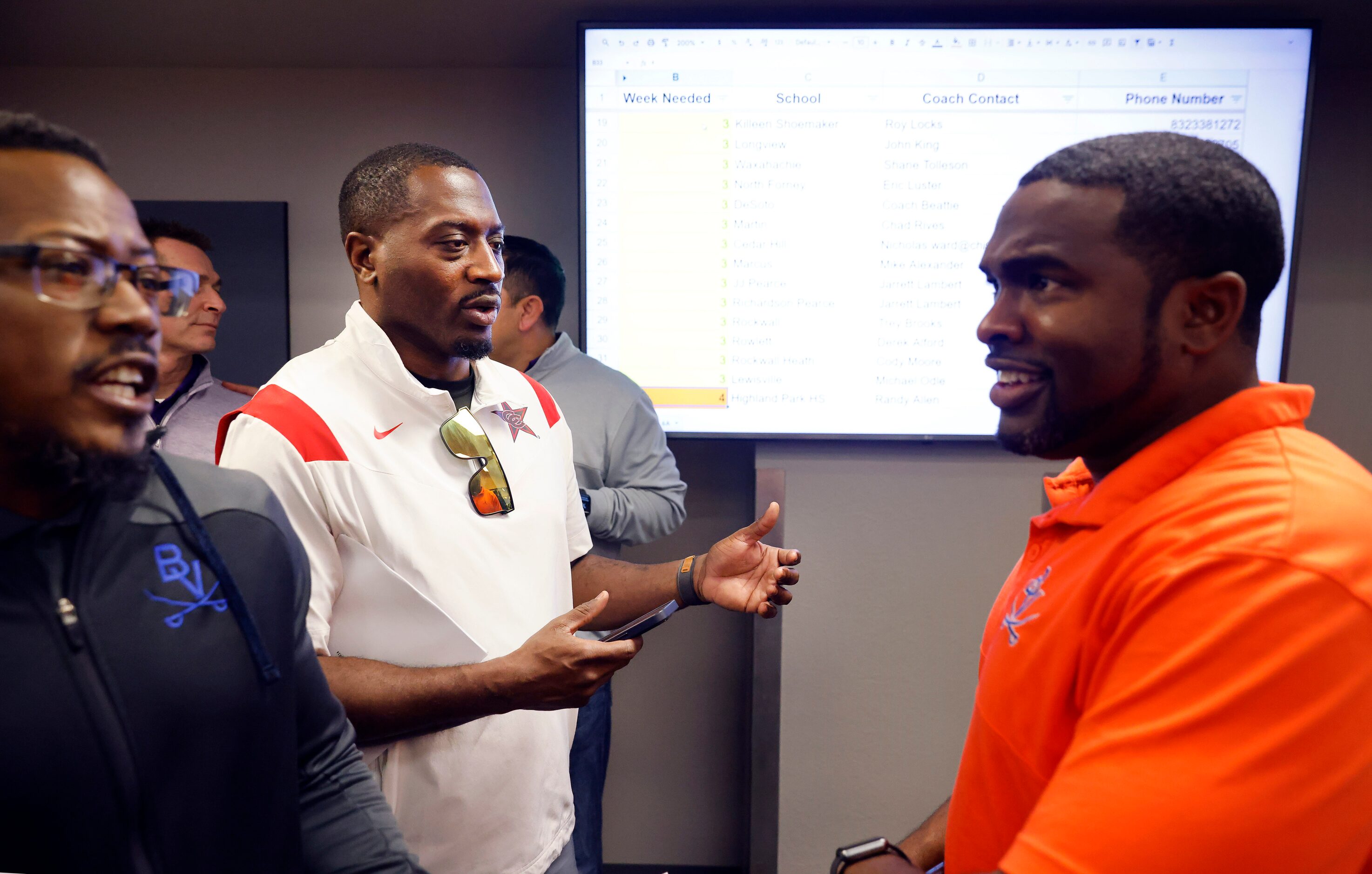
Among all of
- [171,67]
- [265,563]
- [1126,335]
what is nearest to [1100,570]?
[1126,335]

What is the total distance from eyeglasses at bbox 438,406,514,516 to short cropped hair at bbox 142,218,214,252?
147 cm

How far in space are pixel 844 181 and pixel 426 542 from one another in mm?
1584

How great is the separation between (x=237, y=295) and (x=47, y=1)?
84cm

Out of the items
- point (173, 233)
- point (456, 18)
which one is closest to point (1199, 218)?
point (456, 18)

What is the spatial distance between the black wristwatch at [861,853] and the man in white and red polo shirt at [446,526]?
0.35 m

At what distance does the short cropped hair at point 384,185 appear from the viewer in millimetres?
1305

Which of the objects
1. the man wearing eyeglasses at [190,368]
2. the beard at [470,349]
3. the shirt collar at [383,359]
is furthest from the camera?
the man wearing eyeglasses at [190,368]

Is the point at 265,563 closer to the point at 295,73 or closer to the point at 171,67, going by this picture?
the point at 295,73

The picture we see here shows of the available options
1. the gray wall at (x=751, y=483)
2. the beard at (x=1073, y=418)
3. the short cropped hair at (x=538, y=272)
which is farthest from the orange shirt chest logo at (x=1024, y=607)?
the short cropped hair at (x=538, y=272)

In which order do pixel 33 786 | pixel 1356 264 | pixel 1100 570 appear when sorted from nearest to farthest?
pixel 33 786 < pixel 1100 570 < pixel 1356 264

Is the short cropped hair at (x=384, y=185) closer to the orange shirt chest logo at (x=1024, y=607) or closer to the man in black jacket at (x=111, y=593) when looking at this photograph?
the man in black jacket at (x=111, y=593)

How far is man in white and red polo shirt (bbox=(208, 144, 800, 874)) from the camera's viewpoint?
1061 millimetres

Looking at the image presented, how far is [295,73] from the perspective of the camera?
2451 mm

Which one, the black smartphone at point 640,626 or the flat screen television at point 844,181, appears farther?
the flat screen television at point 844,181
